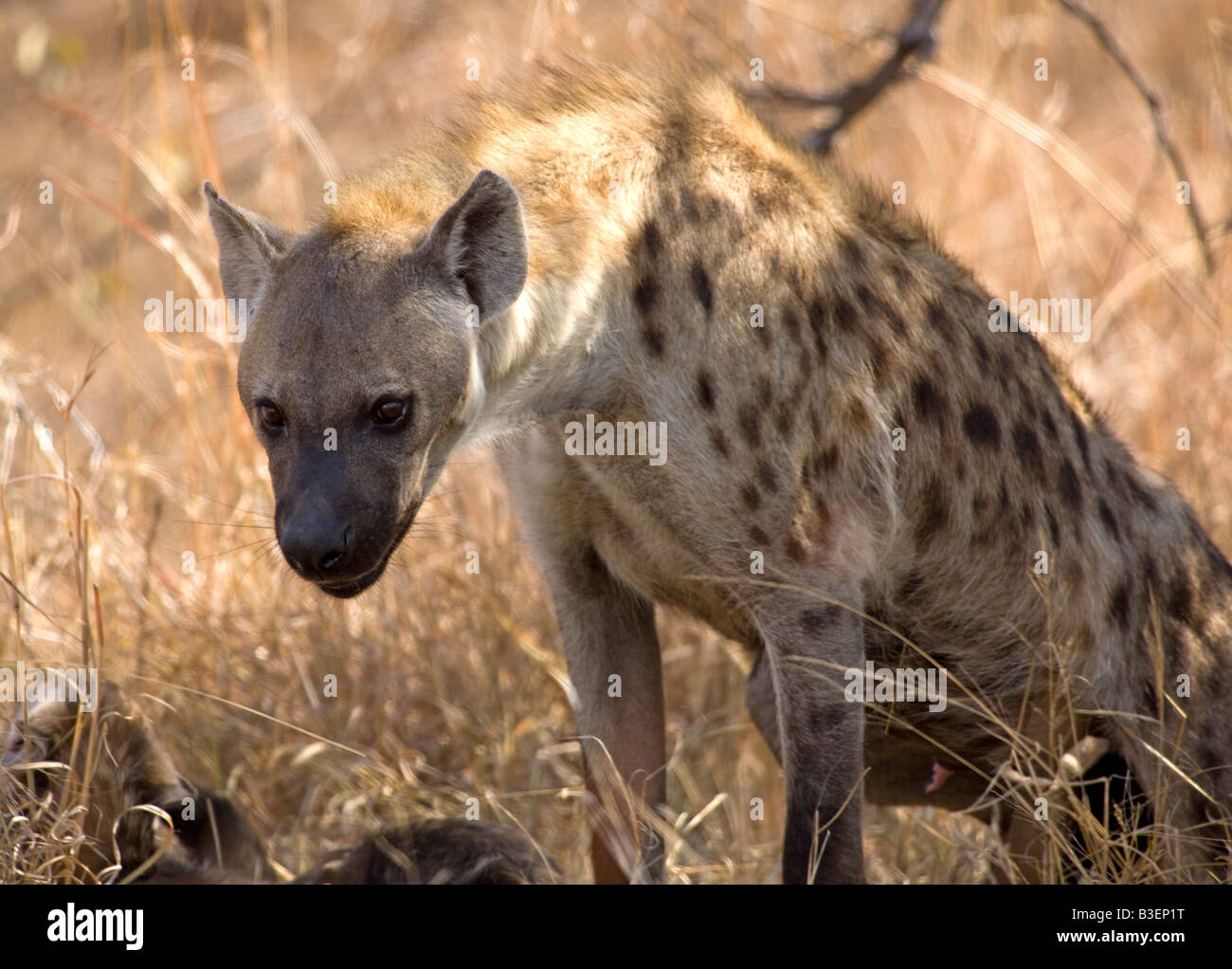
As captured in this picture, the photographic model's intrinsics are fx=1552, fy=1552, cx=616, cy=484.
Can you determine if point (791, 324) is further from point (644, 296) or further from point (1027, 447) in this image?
point (1027, 447)

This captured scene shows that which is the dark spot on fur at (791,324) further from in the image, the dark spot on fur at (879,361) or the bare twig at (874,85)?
the bare twig at (874,85)

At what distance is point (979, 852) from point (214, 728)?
1.97 m

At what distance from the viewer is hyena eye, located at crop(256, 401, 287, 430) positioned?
2.50 m

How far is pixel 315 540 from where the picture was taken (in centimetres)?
242

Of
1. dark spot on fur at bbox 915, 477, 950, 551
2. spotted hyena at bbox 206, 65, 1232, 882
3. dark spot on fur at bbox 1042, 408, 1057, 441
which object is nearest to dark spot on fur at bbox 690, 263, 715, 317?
spotted hyena at bbox 206, 65, 1232, 882

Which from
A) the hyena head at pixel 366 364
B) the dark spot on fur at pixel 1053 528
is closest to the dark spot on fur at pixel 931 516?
the dark spot on fur at pixel 1053 528

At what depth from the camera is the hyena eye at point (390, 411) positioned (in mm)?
2475

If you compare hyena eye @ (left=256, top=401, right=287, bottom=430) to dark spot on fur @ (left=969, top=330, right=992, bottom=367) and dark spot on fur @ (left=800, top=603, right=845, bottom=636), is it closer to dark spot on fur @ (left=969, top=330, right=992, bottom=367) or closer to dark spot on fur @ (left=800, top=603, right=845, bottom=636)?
dark spot on fur @ (left=800, top=603, right=845, bottom=636)

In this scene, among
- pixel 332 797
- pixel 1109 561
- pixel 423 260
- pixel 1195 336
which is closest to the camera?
pixel 423 260

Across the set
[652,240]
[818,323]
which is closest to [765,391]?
[818,323]

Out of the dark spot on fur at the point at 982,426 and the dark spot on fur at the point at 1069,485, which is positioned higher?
the dark spot on fur at the point at 982,426

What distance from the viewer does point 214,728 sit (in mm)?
3957
